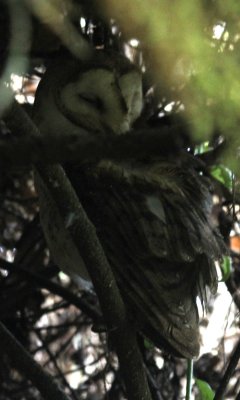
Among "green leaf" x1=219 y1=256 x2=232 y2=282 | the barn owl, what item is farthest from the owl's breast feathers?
"green leaf" x1=219 y1=256 x2=232 y2=282

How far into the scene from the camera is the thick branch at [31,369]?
0.77 meters

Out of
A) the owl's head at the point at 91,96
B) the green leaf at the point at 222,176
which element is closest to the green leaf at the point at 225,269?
the green leaf at the point at 222,176

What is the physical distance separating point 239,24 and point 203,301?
1.56 ft

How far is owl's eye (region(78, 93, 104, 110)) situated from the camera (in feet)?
2.61

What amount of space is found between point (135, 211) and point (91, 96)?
0.14 meters

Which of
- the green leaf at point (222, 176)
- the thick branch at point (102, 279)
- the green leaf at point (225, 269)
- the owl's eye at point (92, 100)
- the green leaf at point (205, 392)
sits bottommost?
the green leaf at point (205, 392)

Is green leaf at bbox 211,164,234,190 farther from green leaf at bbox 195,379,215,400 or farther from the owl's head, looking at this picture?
green leaf at bbox 195,379,215,400

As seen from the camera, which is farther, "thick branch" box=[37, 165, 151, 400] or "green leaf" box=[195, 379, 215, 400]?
"green leaf" box=[195, 379, 215, 400]

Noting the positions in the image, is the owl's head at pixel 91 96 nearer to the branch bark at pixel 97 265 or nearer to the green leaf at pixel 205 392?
the branch bark at pixel 97 265

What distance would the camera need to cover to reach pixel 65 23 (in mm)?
621

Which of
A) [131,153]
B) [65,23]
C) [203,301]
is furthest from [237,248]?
[131,153]

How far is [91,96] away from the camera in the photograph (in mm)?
795

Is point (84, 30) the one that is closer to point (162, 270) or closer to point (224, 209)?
point (162, 270)

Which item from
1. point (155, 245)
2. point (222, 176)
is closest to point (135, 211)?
point (155, 245)
